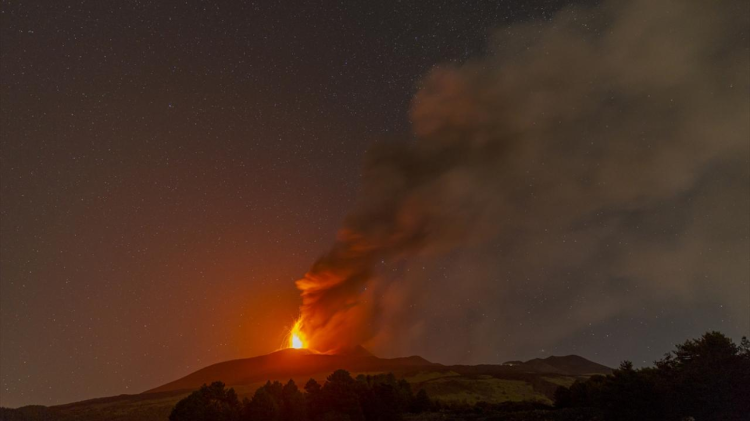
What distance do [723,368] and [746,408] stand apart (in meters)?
4.12

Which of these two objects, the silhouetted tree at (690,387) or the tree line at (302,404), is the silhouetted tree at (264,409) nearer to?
the tree line at (302,404)

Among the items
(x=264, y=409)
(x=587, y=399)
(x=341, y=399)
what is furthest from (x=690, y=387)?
(x=264, y=409)

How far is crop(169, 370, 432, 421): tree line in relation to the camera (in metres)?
64.2

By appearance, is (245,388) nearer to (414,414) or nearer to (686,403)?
(414,414)

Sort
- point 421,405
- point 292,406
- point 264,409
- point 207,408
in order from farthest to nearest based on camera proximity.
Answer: point 421,405
point 292,406
point 264,409
point 207,408

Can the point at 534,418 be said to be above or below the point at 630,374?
below

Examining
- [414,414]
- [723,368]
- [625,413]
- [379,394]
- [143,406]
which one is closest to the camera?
[723,368]

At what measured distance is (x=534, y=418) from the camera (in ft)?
202

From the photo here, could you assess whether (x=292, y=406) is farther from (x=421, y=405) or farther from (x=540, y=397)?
(x=540, y=397)

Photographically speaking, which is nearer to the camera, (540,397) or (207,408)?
(207,408)

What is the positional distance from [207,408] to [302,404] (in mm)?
13778

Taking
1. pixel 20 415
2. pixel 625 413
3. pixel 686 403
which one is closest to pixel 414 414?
pixel 625 413

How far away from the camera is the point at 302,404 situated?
229 feet

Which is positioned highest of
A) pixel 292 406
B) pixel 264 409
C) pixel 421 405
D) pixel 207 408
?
pixel 207 408
